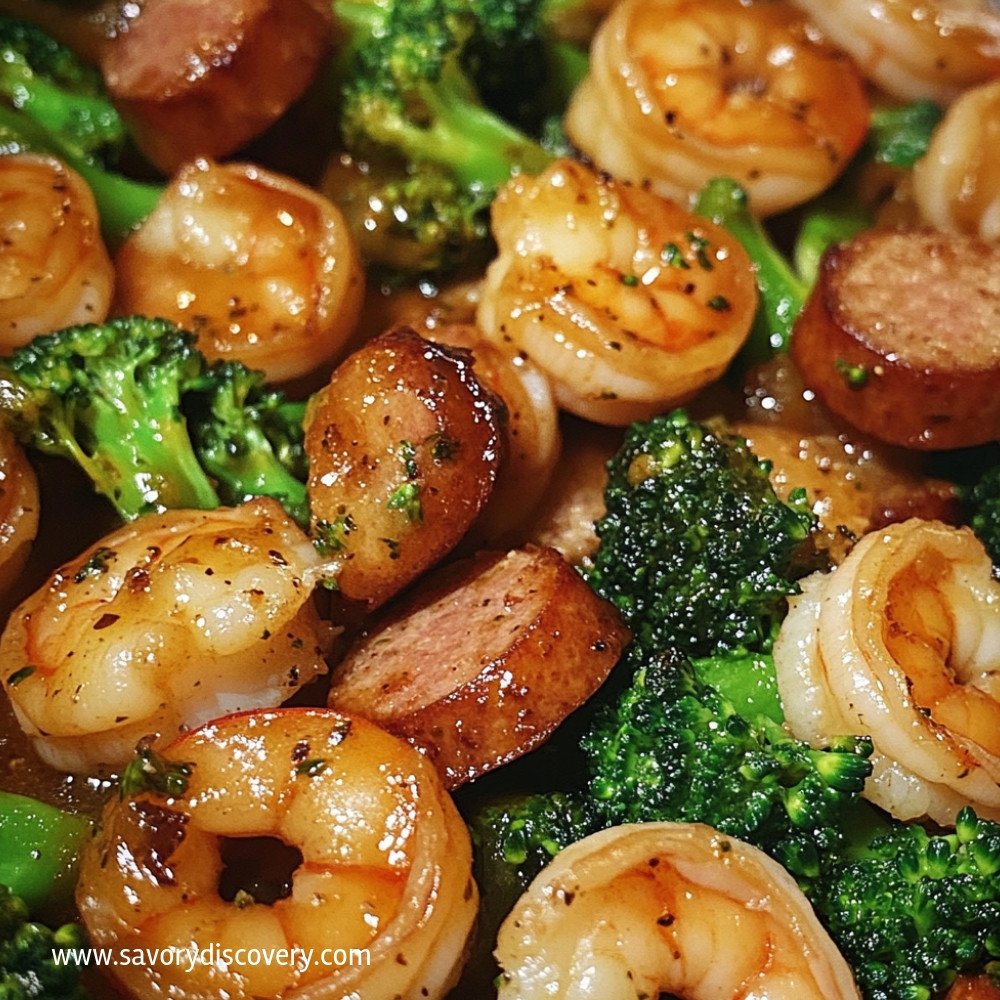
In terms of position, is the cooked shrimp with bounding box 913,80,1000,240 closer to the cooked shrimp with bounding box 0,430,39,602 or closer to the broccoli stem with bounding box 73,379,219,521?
the broccoli stem with bounding box 73,379,219,521

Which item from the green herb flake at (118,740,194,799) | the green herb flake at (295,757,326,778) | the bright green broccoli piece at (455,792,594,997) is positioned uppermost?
the green herb flake at (118,740,194,799)

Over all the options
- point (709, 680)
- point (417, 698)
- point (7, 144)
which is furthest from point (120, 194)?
point (709, 680)

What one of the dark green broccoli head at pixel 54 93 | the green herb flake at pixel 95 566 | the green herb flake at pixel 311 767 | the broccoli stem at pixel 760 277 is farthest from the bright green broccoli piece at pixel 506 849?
the dark green broccoli head at pixel 54 93

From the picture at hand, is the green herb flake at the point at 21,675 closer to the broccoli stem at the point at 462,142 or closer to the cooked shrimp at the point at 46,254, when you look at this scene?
the cooked shrimp at the point at 46,254

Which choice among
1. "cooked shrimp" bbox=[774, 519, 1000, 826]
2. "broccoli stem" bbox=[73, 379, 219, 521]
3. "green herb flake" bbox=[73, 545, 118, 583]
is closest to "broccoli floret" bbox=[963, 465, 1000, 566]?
"cooked shrimp" bbox=[774, 519, 1000, 826]

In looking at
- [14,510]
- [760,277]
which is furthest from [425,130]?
[14,510]

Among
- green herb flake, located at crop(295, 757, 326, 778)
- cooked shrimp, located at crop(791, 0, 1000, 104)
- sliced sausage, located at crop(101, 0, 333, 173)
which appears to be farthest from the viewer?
cooked shrimp, located at crop(791, 0, 1000, 104)
